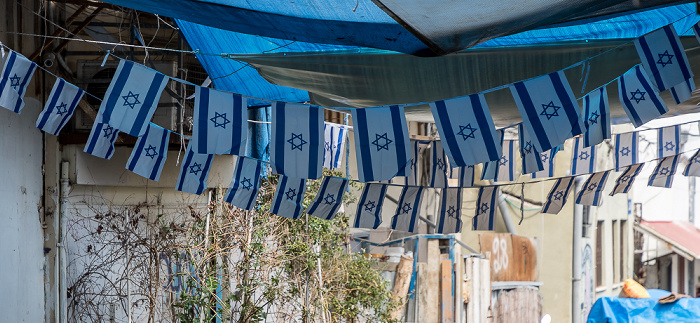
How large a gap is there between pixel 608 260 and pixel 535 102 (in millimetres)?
19095

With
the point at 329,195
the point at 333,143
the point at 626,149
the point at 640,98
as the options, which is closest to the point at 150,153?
the point at 329,195

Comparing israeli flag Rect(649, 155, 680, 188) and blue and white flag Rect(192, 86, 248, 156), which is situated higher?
blue and white flag Rect(192, 86, 248, 156)

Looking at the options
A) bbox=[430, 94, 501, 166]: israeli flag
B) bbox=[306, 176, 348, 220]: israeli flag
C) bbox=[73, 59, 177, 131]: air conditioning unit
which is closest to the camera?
bbox=[430, 94, 501, 166]: israeli flag

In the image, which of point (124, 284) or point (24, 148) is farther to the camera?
point (124, 284)

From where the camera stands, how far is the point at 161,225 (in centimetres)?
906

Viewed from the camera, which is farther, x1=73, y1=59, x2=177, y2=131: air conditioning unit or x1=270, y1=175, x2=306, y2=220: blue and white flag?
x1=73, y1=59, x2=177, y2=131: air conditioning unit

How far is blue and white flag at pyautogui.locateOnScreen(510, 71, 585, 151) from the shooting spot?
5.75 meters

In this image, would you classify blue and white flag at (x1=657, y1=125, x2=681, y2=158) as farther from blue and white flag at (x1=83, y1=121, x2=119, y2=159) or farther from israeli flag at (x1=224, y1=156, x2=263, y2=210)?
blue and white flag at (x1=83, y1=121, x2=119, y2=159)

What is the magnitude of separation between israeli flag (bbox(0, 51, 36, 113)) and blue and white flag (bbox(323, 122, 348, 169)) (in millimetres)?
4499

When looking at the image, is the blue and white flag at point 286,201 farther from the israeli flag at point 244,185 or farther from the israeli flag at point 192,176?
the israeli flag at point 192,176

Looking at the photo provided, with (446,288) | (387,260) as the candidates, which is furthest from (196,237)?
(446,288)

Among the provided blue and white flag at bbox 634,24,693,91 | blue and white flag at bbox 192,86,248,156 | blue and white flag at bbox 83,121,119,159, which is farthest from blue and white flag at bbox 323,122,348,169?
blue and white flag at bbox 634,24,693,91

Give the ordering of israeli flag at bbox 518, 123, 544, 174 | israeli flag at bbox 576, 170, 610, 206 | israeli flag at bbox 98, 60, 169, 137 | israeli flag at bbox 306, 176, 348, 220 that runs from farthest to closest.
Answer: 1. israeli flag at bbox 576, 170, 610, 206
2. israeli flag at bbox 306, 176, 348, 220
3. israeli flag at bbox 518, 123, 544, 174
4. israeli flag at bbox 98, 60, 169, 137

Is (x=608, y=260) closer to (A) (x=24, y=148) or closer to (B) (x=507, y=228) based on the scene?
(B) (x=507, y=228)
